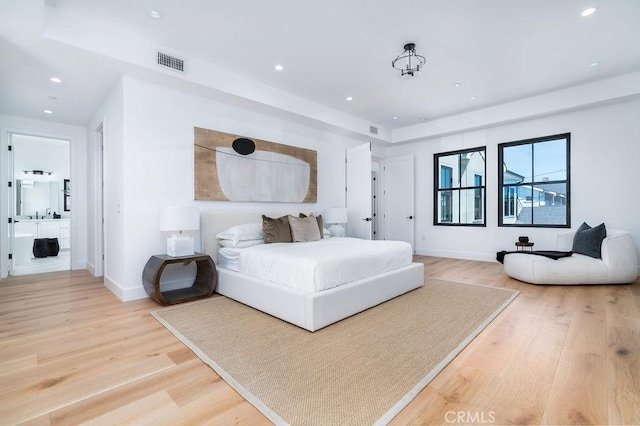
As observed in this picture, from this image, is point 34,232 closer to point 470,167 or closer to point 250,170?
point 250,170

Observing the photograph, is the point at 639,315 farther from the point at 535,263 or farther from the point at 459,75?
the point at 459,75

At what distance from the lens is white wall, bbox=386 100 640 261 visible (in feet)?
14.8

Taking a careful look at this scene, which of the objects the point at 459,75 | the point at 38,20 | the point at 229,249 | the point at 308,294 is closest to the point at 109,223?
the point at 229,249

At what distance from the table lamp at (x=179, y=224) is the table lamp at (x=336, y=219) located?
249cm

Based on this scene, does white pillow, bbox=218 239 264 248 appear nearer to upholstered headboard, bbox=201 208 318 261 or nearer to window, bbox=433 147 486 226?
upholstered headboard, bbox=201 208 318 261

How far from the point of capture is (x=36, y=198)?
7.26 meters

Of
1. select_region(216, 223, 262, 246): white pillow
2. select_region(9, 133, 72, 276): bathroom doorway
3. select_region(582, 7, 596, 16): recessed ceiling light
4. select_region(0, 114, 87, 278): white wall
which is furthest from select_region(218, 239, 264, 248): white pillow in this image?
select_region(9, 133, 72, 276): bathroom doorway

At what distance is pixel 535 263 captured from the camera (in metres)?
4.06

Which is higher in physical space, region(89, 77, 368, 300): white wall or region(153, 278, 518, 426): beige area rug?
region(89, 77, 368, 300): white wall

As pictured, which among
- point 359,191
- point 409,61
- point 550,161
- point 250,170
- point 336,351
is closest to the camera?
point 336,351

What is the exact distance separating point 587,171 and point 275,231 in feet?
16.9

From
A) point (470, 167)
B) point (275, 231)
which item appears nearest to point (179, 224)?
point (275, 231)

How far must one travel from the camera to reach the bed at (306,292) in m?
2.57

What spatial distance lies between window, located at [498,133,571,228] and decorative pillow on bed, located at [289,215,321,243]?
3845 millimetres
